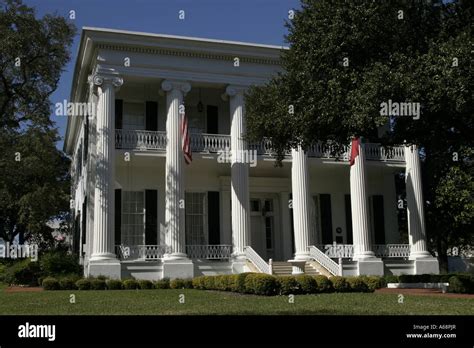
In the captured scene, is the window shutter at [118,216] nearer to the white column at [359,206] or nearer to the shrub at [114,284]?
the shrub at [114,284]

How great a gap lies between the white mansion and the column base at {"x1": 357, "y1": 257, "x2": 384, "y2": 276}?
6 cm

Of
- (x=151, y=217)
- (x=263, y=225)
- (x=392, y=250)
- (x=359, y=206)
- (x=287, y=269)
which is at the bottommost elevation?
(x=287, y=269)

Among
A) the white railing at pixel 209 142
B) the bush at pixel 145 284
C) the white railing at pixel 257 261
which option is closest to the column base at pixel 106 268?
the bush at pixel 145 284

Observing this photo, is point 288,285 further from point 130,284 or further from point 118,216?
point 118,216

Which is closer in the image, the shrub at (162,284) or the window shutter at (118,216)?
the shrub at (162,284)

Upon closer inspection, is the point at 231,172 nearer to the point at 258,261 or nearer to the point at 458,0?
the point at 258,261

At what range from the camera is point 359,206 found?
2495cm

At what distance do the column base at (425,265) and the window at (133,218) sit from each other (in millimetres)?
11958

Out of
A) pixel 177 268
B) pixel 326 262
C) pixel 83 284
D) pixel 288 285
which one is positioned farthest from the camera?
pixel 326 262

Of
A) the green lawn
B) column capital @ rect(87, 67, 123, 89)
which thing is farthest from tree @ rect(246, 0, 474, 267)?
column capital @ rect(87, 67, 123, 89)

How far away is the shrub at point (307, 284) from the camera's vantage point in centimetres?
1605

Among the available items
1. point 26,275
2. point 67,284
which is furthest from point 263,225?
point 26,275

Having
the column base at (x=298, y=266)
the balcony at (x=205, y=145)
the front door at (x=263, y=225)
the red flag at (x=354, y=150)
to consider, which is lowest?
the column base at (x=298, y=266)

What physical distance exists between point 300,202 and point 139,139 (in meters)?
7.21
